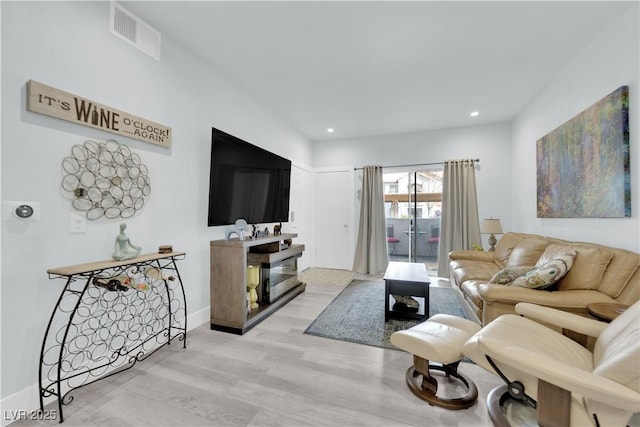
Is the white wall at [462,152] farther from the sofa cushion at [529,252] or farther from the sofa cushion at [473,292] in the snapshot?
the sofa cushion at [473,292]

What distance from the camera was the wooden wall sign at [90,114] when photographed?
1.51 meters

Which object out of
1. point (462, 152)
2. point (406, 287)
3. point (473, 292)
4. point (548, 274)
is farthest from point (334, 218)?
point (548, 274)

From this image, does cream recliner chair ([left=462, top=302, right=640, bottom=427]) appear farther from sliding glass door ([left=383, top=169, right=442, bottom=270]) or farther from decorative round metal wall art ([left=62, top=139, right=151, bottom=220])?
sliding glass door ([left=383, top=169, right=442, bottom=270])

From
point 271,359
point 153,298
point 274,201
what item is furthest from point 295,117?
point 271,359

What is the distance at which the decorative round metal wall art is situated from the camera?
1700mm

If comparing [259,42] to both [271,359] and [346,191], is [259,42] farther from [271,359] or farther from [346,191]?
[346,191]

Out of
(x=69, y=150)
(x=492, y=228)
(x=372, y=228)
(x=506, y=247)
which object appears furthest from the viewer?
(x=372, y=228)

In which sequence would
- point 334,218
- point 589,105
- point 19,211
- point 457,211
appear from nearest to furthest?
point 19,211 < point 589,105 < point 457,211 < point 334,218

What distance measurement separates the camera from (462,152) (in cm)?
458

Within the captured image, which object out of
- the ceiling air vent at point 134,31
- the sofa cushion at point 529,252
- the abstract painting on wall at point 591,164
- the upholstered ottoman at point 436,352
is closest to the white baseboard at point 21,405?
the upholstered ottoman at point 436,352

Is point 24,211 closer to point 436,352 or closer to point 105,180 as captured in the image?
point 105,180

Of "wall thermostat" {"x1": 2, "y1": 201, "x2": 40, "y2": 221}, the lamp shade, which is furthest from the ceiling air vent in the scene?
the lamp shade

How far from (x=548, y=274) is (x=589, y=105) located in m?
1.64

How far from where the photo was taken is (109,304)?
188cm
